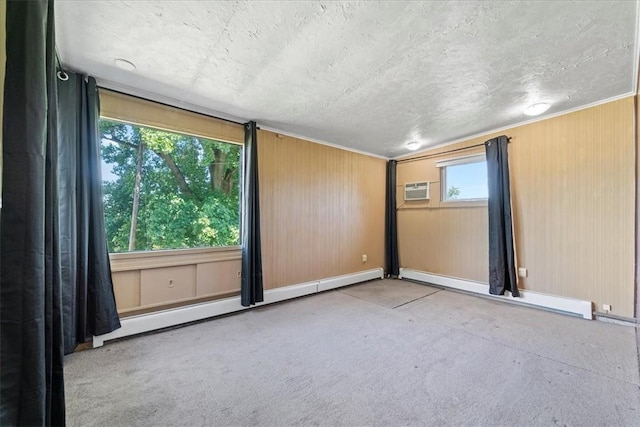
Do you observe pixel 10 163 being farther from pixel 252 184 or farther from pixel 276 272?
pixel 276 272

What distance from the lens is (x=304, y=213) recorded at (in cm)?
388

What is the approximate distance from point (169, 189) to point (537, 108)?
164 inches

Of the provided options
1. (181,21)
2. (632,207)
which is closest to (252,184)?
(181,21)

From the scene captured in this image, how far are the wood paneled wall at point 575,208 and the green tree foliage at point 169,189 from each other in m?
3.59

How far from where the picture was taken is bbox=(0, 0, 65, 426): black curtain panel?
783 millimetres

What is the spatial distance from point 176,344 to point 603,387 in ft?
10.6

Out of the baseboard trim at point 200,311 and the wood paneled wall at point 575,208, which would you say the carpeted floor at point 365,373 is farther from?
the wood paneled wall at point 575,208

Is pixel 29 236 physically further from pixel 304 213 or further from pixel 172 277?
pixel 304 213

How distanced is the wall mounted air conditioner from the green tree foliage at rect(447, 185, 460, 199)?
1.15ft

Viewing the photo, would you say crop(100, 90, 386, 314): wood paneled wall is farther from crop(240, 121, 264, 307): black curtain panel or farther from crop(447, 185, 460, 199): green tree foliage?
crop(447, 185, 460, 199): green tree foliage

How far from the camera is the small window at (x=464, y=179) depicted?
391cm

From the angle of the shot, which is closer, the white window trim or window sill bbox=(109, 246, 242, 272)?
window sill bbox=(109, 246, 242, 272)

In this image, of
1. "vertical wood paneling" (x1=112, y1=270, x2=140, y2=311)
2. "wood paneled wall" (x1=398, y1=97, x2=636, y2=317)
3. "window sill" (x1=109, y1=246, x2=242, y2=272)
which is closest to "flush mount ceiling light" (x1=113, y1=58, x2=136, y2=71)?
"window sill" (x1=109, y1=246, x2=242, y2=272)

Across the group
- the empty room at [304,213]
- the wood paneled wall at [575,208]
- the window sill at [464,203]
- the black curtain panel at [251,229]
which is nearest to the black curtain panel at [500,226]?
the empty room at [304,213]
